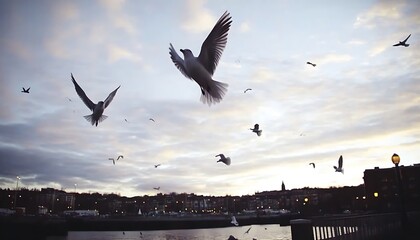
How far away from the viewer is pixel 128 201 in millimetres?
196625

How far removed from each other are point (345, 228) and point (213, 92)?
217 inches

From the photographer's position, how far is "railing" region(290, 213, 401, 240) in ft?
24.2

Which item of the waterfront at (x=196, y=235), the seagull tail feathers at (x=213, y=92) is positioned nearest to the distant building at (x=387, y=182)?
the waterfront at (x=196, y=235)

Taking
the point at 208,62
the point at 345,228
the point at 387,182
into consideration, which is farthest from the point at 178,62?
the point at 387,182

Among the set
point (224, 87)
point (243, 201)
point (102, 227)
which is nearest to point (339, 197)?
point (243, 201)

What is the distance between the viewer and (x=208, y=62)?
23.7 feet

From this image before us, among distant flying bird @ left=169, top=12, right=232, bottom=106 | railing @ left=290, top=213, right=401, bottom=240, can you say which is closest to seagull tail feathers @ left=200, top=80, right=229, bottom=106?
distant flying bird @ left=169, top=12, right=232, bottom=106

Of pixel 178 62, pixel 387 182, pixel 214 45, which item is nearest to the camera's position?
pixel 214 45

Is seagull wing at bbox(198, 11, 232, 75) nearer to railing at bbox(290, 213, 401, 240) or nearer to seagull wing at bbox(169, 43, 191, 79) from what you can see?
seagull wing at bbox(169, 43, 191, 79)

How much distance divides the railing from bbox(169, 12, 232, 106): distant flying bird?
3.36 metres

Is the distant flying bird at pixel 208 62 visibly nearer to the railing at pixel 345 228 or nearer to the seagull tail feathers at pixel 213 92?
the seagull tail feathers at pixel 213 92

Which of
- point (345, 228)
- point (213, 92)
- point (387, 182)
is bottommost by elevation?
point (345, 228)

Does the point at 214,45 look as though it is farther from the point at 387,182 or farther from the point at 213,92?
the point at 387,182

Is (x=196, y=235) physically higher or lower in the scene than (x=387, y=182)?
lower
